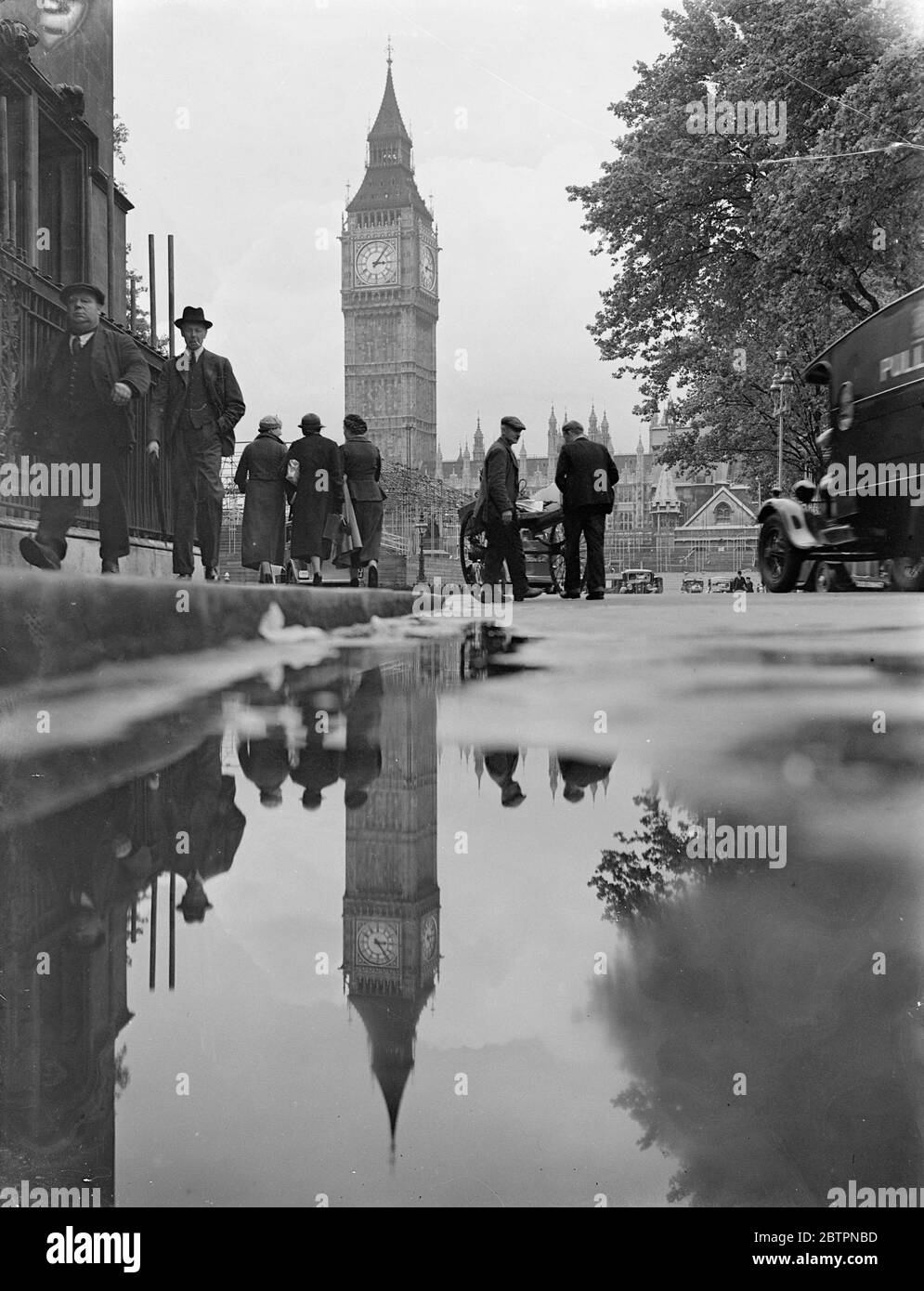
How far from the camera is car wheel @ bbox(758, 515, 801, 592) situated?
8.06 m

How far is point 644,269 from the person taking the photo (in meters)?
7.65

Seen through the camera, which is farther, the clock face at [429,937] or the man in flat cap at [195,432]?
the man in flat cap at [195,432]

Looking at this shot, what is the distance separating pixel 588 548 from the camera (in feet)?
28.3

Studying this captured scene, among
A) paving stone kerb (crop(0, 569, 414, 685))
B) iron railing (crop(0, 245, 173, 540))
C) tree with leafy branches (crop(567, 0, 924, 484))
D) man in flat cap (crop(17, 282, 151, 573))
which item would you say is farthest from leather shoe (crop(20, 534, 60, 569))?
tree with leafy branches (crop(567, 0, 924, 484))

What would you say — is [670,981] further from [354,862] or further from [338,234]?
[338,234]

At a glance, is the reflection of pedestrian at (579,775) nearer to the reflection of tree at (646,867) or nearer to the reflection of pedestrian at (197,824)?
the reflection of tree at (646,867)

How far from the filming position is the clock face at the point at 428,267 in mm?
5836

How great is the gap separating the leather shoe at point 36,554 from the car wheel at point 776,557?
17.1 ft

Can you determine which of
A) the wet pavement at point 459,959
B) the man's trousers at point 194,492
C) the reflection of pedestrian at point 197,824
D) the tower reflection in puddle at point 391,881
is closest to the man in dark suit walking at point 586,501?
the man's trousers at point 194,492

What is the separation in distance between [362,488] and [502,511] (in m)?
1.29

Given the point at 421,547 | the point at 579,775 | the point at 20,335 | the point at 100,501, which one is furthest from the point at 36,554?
the point at 421,547

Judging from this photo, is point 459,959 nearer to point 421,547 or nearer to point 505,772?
point 505,772

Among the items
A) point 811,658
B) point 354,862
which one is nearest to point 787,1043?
point 354,862
